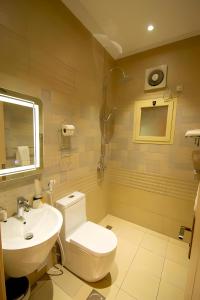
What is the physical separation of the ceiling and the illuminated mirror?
770 mm

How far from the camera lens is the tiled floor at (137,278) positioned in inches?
52.3

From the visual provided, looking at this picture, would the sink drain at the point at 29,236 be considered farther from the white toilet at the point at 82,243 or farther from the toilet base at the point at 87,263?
the toilet base at the point at 87,263

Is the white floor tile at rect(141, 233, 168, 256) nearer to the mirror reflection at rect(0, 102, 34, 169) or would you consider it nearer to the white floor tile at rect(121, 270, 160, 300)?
the white floor tile at rect(121, 270, 160, 300)

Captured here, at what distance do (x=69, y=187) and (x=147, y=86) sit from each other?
1748mm

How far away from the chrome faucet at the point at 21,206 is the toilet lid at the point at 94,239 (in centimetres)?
57

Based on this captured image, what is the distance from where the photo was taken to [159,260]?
173 cm

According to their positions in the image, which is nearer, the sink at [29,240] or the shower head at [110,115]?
the sink at [29,240]

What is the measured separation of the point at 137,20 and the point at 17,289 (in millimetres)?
2753

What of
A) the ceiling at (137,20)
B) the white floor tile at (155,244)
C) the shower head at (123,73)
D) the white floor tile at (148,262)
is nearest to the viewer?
the ceiling at (137,20)

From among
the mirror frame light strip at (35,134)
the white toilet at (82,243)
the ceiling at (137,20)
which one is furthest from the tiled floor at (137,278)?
the ceiling at (137,20)

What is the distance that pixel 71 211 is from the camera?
1.52 metres

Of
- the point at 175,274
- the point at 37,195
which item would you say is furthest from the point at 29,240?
the point at 175,274

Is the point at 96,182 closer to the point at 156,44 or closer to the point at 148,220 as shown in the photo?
the point at 148,220

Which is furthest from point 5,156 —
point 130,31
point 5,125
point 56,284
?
point 130,31
